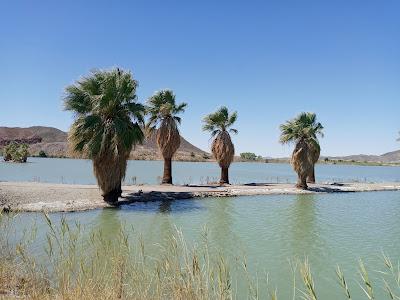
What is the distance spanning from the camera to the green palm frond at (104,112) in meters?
24.2

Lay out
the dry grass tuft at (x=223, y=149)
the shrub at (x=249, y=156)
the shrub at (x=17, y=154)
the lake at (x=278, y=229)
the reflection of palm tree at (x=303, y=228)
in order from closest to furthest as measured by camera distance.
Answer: the lake at (x=278, y=229)
the reflection of palm tree at (x=303, y=228)
the dry grass tuft at (x=223, y=149)
the shrub at (x=17, y=154)
the shrub at (x=249, y=156)

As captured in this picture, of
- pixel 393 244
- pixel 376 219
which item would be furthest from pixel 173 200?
pixel 393 244

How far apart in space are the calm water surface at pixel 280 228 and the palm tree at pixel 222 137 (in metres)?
11.0

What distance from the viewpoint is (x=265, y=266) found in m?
12.3

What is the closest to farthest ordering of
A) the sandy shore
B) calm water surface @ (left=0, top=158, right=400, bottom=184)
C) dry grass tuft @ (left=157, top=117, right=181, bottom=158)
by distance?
the sandy shore < dry grass tuft @ (left=157, top=117, right=181, bottom=158) < calm water surface @ (left=0, top=158, right=400, bottom=184)

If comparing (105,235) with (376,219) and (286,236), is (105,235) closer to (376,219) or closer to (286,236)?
(286,236)

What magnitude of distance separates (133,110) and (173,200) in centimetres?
728

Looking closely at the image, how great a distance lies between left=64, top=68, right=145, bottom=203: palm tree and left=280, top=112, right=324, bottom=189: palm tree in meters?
18.7

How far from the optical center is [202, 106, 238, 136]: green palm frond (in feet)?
141

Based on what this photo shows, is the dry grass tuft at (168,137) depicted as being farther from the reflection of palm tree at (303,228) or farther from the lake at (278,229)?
the reflection of palm tree at (303,228)

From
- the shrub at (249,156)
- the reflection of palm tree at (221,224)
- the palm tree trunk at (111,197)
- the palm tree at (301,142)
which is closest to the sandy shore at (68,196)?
the palm tree trunk at (111,197)

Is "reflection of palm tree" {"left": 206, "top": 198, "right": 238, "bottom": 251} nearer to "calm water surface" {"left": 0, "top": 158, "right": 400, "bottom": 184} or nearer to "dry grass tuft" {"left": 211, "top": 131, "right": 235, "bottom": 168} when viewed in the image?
"dry grass tuft" {"left": 211, "top": 131, "right": 235, "bottom": 168}

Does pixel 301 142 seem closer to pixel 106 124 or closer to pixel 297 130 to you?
pixel 297 130

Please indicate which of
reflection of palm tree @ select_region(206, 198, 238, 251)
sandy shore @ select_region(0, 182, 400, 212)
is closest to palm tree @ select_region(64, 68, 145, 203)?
sandy shore @ select_region(0, 182, 400, 212)
